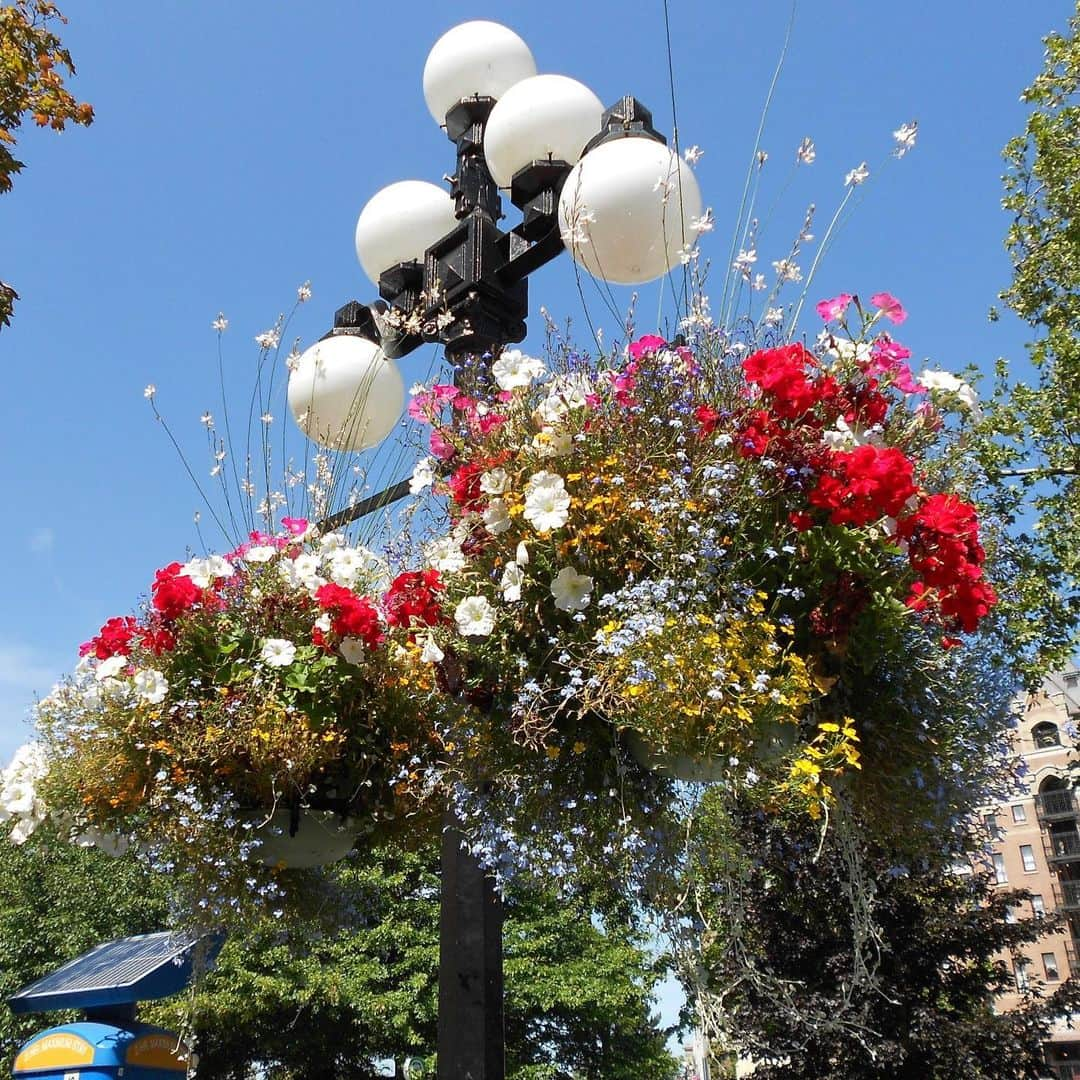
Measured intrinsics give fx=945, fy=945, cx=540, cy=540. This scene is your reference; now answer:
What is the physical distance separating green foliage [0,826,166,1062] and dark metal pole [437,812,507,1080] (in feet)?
44.9

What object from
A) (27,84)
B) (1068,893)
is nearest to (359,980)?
(27,84)

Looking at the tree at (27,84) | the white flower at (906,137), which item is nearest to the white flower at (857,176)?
the white flower at (906,137)

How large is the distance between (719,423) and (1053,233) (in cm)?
1182

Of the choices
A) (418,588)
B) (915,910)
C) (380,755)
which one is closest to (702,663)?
(418,588)

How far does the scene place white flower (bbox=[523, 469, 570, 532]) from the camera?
2020mm

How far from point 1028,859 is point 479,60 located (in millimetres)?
46352

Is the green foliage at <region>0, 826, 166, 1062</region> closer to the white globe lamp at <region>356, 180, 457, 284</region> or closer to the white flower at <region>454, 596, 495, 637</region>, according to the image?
the white globe lamp at <region>356, 180, 457, 284</region>

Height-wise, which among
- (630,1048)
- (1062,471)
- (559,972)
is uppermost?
(1062,471)

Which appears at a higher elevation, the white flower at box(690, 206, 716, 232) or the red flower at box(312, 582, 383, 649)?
the white flower at box(690, 206, 716, 232)

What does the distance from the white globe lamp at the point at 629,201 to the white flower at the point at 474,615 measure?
43.2 inches

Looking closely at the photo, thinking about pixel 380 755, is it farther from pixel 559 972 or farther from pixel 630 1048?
pixel 630 1048

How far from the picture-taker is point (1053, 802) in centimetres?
4131

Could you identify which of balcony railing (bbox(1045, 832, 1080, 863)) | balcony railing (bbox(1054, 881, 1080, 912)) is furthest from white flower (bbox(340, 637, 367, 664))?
balcony railing (bbox(1045, 832, 1080, 863))

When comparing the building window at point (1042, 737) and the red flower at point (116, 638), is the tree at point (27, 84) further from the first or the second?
the building window at point (1042, 737)
